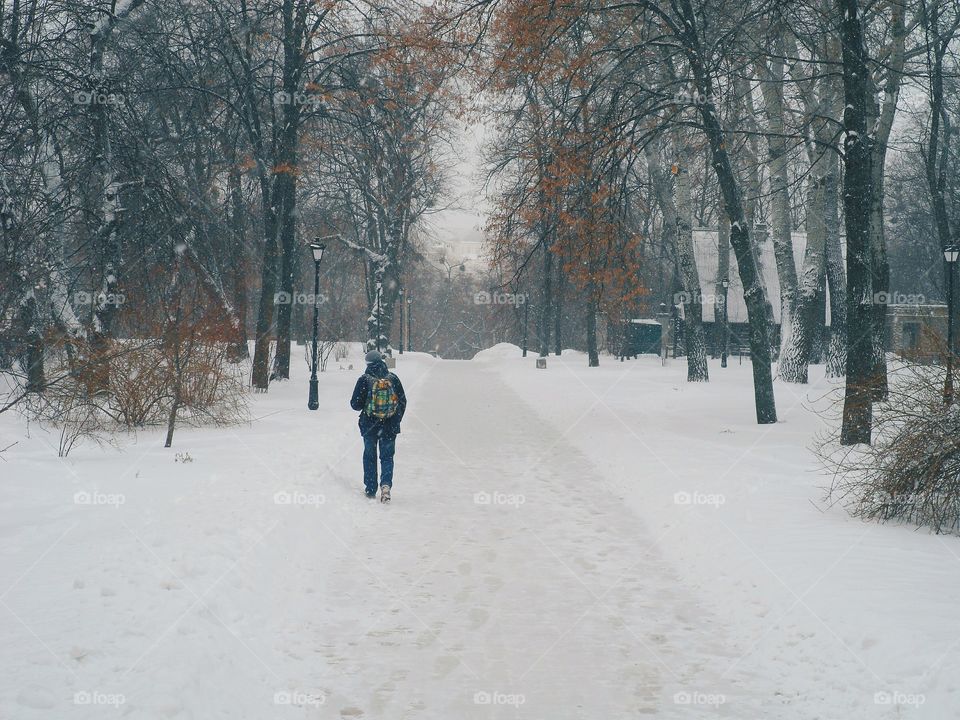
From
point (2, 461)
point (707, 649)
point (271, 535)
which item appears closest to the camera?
point (707, 649)

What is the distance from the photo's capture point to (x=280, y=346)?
24.2 metres

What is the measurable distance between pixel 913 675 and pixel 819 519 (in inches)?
140

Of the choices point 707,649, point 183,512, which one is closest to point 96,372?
point 183,512

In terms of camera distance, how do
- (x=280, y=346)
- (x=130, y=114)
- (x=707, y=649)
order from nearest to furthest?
(x=707, y=649)
(x=130, y=114)
(x=280, y=346)

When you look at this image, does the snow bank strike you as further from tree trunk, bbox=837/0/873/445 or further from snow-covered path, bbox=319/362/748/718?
snow-covered path, bbox=319/362/748/718

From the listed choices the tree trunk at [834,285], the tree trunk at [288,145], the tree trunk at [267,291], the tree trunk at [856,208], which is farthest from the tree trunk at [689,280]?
the tree trunk at [267,291]

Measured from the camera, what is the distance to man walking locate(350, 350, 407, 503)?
10133mm

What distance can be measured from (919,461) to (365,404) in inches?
247

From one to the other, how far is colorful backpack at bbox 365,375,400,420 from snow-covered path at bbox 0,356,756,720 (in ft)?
3.67

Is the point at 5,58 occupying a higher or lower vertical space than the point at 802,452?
higher

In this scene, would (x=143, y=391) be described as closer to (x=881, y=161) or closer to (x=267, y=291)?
(x=267, y=291)

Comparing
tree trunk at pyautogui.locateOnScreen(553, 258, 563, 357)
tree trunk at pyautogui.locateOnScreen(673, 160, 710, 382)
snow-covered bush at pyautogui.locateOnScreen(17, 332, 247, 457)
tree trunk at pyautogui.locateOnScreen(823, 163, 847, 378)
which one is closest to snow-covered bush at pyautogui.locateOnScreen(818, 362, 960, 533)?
snow-covered bush at pyautogui.locateOnScreen(17, 332, 247, 457)

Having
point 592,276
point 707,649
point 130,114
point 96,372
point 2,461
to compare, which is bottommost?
point 707,649

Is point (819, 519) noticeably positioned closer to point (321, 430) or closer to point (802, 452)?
point (802, 452)
